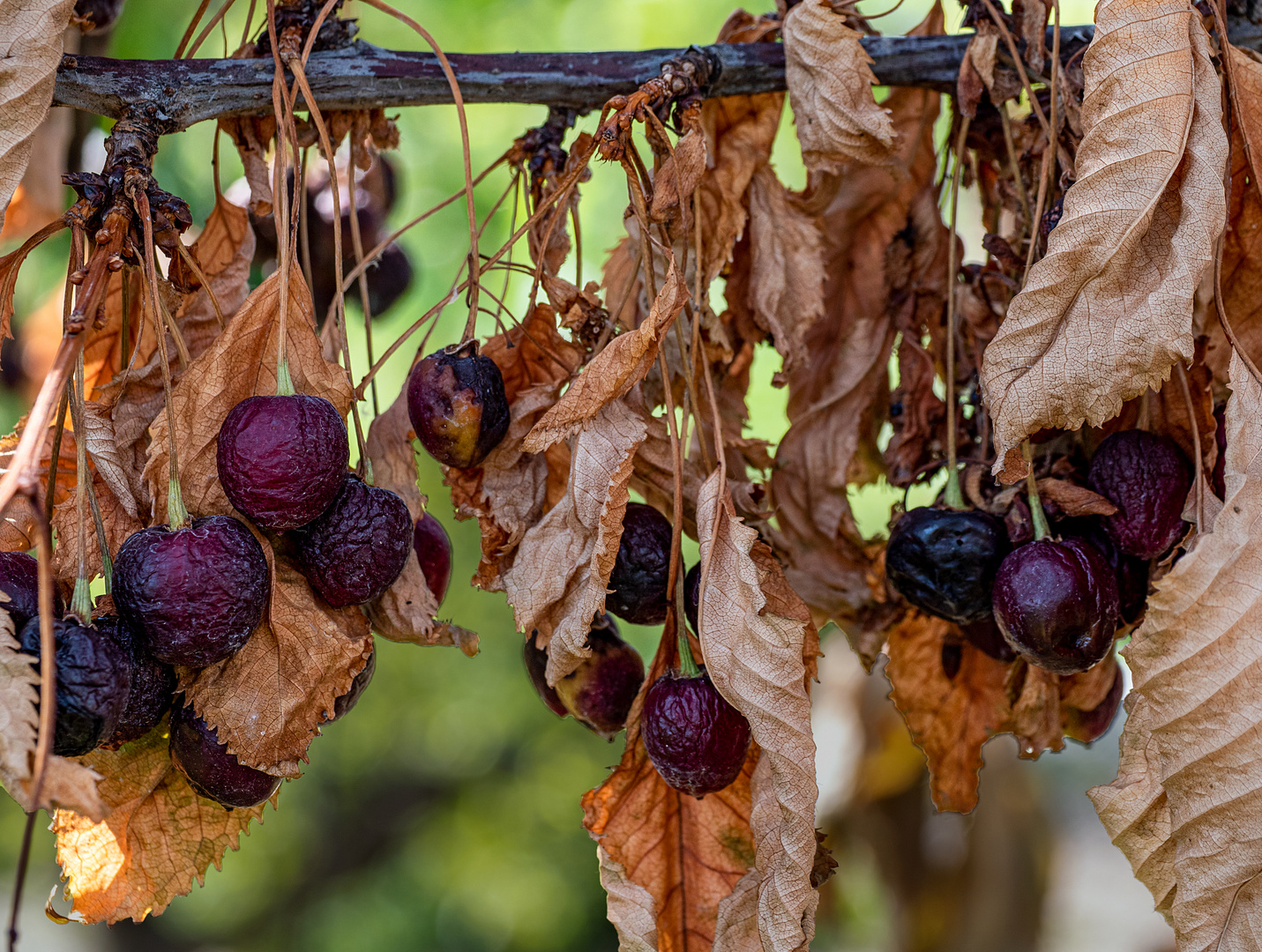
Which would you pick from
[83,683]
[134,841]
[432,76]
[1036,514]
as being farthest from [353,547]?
[1036,514]

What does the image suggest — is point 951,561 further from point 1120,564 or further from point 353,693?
point 353,693

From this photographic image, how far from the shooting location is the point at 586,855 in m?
4.11

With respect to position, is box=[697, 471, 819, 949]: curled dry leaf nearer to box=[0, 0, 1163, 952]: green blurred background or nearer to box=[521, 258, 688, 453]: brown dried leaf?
box=[521, 258, 688, 453]: brown dried leaf

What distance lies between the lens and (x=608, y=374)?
2.61ft

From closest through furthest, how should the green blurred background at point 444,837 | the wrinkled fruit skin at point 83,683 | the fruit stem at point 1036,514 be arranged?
the wrinkled fruit skin at point 83,683, the fruit stem at point 1036,514, the green blurred background at point 444,837

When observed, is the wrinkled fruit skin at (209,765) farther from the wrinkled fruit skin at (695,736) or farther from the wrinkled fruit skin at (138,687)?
the wrinkled fruit skin at (695,736)

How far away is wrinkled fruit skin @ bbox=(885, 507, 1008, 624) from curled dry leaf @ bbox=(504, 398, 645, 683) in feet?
0.92

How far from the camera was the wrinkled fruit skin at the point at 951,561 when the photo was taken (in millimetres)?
895

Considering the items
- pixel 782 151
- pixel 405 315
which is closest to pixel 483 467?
pixel 405 315

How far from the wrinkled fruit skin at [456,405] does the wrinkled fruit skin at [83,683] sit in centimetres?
30

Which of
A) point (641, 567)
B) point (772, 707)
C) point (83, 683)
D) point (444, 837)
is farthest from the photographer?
point (444, 837)

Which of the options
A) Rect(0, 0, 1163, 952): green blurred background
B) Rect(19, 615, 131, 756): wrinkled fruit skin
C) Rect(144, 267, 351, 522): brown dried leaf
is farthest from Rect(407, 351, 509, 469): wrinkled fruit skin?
Rect(0, 0, 1163, 952): green blurred background

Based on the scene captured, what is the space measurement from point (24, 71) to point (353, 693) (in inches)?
20.4

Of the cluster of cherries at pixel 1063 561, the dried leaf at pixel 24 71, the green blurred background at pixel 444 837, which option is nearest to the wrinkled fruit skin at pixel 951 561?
the cluster of cherries at pixel 1063 561
